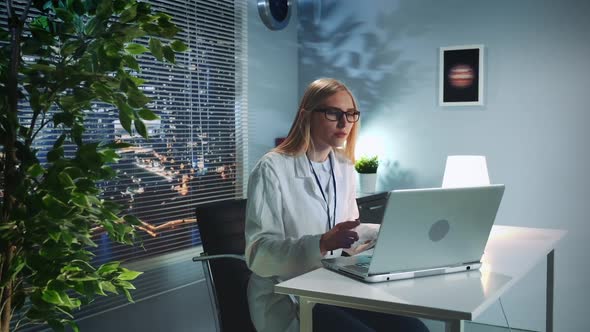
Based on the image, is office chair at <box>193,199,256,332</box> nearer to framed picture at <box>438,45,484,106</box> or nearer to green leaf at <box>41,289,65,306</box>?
green leaf at <box>41,289,65,306</box>

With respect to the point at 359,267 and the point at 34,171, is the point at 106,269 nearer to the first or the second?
the point at 34,171

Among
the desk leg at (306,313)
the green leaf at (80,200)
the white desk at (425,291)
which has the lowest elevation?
the desk leg at (306,313)

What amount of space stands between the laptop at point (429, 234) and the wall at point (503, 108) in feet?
6.47

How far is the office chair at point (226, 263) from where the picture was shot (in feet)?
7.11

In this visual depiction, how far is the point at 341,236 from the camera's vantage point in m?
1.72

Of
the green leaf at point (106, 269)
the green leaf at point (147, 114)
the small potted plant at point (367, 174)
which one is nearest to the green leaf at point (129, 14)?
the green leaf at point (147, 114)

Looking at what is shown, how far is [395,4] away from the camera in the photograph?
397 centimetres

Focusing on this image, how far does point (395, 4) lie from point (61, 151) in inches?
115

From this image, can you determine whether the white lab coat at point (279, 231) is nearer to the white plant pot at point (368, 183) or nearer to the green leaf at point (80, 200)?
the green leaf at point (80, 200)

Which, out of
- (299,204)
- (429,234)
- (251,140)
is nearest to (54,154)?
(299,204)

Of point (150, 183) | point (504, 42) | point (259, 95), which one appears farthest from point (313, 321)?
point (504, 42)

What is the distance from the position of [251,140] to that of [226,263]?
5.36 feet

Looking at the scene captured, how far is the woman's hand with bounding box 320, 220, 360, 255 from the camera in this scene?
5.56 ft

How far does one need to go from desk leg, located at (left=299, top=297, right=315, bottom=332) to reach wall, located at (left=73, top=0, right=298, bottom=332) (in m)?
1.39
